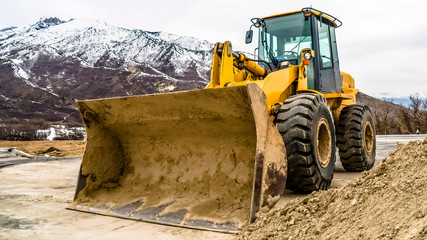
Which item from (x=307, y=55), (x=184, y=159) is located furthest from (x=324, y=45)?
(x=184, y=159)

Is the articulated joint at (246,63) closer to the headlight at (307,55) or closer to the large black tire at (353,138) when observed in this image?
the headlight at (307,55)

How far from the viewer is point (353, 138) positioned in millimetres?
5688

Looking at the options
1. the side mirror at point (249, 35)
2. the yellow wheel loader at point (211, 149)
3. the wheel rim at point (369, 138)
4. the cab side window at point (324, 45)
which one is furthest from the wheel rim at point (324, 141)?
the wheel rim at point (369, 138)

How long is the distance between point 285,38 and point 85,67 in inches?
3604

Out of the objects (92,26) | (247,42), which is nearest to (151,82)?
(247,42)

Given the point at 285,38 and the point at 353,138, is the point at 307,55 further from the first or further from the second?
the point at 353,138

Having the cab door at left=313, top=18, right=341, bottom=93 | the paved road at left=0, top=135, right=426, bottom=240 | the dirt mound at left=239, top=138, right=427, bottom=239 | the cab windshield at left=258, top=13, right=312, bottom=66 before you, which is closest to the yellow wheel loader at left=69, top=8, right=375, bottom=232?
the paved road at left=0, top=135, right=426, bottom=240

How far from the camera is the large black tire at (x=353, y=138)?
5.69 m

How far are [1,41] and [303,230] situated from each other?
512 ft

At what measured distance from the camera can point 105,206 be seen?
12.4 feet

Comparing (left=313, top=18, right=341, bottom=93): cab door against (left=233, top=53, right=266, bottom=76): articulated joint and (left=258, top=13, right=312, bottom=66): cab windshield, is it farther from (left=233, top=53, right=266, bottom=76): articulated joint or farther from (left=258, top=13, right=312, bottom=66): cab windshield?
(left=233, top=53, right=266, bottom=76): articulated joint

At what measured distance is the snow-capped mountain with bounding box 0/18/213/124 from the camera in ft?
215

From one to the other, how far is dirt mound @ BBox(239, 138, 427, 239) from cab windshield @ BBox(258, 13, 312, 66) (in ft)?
8.74

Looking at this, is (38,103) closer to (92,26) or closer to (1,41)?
(1,41)
